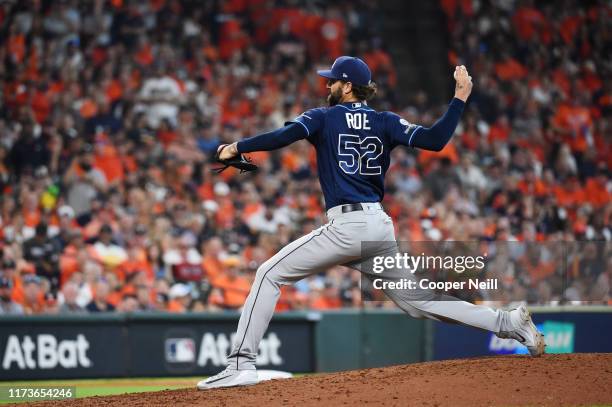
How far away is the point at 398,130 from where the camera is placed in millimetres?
6246

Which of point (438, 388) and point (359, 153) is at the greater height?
point (359, 153)

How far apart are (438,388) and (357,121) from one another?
5.60 feet

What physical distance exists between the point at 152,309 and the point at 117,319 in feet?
1.71

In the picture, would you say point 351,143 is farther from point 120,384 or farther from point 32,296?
point 32,296

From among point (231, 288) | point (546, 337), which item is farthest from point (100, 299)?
point (546, 337)

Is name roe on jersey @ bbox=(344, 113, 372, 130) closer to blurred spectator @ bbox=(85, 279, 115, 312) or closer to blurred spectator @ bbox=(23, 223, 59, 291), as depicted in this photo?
blurred spectator @ bbox=(85, 279, 115, 312)

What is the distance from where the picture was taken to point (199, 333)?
11555 mm

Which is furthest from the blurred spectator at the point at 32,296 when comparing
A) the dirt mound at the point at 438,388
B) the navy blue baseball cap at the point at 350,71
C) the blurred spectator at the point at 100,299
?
the navy blue baseball cap at the point at 350,71

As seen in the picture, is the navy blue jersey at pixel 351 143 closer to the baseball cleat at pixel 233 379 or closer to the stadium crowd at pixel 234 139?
the baseball cleat at pixel 233 379

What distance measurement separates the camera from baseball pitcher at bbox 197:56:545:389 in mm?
6141

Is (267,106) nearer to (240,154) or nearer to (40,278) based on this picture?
(40,278)

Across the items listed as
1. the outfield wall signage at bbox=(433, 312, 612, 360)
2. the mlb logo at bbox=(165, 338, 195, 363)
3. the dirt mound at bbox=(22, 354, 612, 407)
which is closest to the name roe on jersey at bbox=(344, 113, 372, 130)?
the dirt mound at bbox=(22, 354, 612, 407)

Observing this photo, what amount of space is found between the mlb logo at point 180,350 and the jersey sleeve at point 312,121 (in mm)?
5814

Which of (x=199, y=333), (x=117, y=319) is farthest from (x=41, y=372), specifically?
(x=199, y=333)
